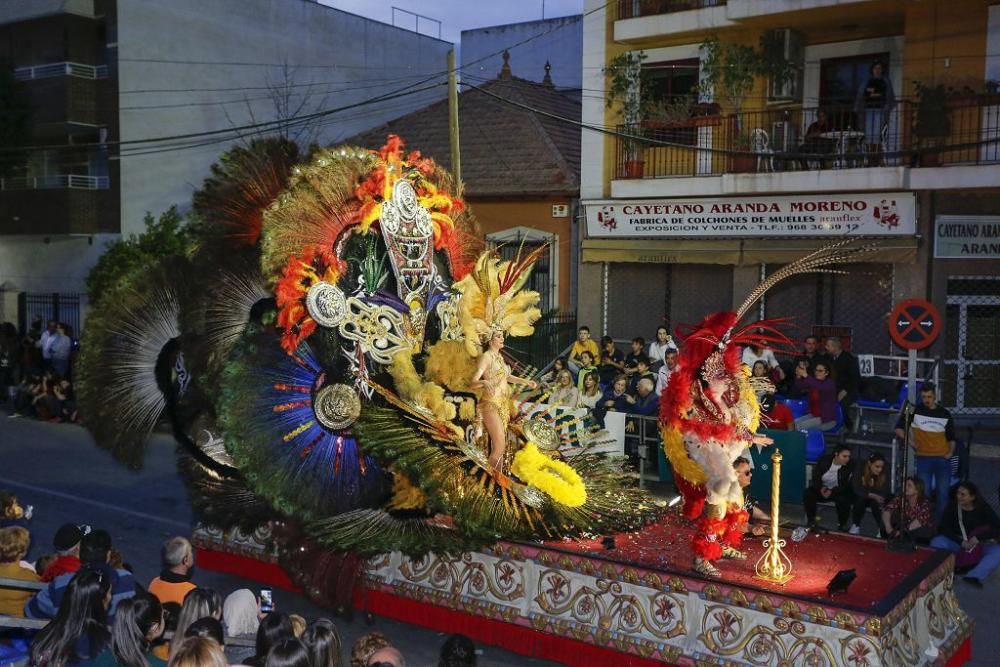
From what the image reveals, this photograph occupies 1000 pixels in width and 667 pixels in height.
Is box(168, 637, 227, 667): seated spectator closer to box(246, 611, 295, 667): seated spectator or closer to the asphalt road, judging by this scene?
box(246, 611, 295, 667): seated spectator

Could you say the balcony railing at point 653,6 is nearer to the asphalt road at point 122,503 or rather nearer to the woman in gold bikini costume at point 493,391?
the asphalt road at point 122,503

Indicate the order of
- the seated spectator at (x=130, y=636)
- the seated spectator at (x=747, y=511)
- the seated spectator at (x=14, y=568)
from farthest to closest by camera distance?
1. the seated spectator at (x=747, y=511)
2. the seated spectator at (x=14, y=568)
3. the seated spectator at (x=130, y=636)

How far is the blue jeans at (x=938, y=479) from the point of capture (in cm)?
1008

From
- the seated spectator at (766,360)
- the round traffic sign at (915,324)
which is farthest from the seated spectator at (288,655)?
the seated spectator at (766,360)

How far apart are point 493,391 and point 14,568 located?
11.7 ft

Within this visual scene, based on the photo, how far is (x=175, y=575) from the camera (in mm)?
6172

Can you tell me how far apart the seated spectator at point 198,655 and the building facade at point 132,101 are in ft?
59.5

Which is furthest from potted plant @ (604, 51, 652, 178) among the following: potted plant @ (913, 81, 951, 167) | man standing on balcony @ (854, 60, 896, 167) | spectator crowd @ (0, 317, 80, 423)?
spectator crowd @ (0, 317, 80, 423)

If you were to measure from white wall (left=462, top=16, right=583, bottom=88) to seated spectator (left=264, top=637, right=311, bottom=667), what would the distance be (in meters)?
21.9

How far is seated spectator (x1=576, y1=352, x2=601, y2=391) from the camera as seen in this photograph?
13.5 meters

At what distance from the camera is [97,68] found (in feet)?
75.5

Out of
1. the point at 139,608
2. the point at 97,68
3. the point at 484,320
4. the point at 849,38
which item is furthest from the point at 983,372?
the point at 97,68

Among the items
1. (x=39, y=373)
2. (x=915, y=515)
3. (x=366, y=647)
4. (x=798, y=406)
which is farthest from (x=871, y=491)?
(x=39, y=373)

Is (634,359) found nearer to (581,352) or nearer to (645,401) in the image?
(581,352)
